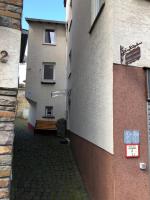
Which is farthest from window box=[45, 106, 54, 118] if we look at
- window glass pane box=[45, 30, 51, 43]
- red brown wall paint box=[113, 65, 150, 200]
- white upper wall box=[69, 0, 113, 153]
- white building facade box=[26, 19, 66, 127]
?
red brown wall paint box=[113, 65, 150, 200]

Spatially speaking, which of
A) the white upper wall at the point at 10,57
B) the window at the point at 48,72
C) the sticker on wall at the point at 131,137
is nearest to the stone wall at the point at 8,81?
the white upper wall at the point at 10,57

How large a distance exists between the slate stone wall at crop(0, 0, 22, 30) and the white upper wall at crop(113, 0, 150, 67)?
2.08 m

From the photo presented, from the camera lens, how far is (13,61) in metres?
4.23

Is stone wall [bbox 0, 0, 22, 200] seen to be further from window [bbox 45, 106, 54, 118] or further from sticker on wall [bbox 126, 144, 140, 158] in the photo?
window [bbox 45, 106, 54, 118]

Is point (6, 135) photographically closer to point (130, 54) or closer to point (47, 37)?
point (130, 54)

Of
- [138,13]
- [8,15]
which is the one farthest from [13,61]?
[138,13]

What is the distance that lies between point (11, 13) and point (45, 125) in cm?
1204

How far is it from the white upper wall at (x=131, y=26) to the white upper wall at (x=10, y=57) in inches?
84.2

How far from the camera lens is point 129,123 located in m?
5.25

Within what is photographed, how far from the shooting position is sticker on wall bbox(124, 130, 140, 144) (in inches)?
203

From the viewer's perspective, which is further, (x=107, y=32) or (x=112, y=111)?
(x=107, y=32)

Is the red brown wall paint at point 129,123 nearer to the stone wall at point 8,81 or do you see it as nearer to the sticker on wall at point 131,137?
the sticker on wall at point 131,137

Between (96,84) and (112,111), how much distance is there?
1680mm

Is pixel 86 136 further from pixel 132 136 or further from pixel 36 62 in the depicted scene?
pixel 36 62
